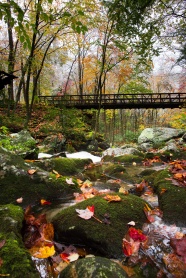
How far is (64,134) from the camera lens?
1226 cm

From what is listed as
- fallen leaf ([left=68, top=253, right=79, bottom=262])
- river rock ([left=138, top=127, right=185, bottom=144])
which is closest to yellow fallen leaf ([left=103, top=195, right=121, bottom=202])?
fallen leaf ([left=68, top=253, right=79, bottom=262])

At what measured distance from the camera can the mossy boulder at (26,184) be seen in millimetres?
2953

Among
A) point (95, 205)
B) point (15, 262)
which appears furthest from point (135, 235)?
point (15, 262)

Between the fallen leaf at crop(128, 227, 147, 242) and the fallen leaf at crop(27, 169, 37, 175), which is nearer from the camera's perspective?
the fallen leaf at crop(128, 227, 147, 242)

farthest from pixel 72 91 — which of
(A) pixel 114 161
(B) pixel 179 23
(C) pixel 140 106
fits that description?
(B) pixel 179 23

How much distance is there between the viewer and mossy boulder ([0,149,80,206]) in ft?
9.69

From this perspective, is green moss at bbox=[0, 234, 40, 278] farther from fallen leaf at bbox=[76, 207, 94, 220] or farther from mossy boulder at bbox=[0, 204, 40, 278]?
fallen leaf at bbox=[76, 207, 94, 220]

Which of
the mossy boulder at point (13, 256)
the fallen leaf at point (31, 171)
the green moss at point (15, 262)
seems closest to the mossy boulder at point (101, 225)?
the mossy boulder at point (13, 256)

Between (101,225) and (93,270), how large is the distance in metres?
0.72

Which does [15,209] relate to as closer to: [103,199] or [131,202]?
[103,199]

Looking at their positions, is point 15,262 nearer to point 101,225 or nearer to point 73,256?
point 73,256

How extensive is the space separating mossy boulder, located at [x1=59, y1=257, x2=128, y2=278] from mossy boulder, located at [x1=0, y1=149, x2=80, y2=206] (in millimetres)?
1665

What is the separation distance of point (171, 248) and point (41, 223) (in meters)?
1.37

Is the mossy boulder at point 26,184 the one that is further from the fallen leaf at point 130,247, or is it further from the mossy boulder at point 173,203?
the fallen leaf at point 130,247
